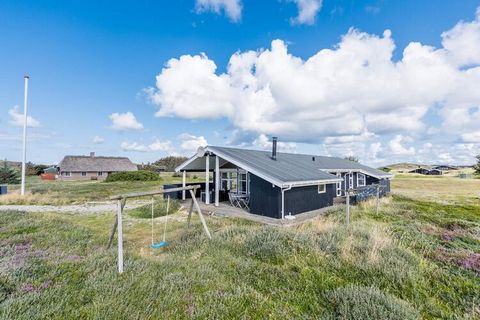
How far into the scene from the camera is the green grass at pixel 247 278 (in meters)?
3.87

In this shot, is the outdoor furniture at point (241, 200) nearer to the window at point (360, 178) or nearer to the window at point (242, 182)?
the window at point (242, 182)

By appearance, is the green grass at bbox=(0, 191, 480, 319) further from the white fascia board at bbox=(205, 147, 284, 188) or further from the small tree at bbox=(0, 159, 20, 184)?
the small tree at bbox=(0, 159, 20, 184)

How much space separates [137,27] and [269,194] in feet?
44.2

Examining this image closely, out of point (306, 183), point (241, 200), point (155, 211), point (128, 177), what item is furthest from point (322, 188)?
point (128, 177)

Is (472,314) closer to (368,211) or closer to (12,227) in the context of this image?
(368,211)

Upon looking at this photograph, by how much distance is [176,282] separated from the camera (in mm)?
4719

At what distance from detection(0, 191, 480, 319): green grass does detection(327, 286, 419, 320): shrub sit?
0.02 m

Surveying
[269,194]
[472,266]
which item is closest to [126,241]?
[269,194]

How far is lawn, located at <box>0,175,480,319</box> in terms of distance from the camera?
3.87 m

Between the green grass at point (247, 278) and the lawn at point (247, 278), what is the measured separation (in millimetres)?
20

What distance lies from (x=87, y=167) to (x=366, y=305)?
53.4 meters

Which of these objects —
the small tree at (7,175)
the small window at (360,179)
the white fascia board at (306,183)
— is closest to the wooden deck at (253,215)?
the white fascia board at (306,183)

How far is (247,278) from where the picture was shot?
5039 millimetres

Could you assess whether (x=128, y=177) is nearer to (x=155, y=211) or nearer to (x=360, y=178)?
(x=155, y=211)
